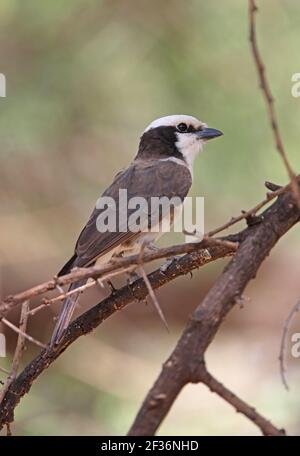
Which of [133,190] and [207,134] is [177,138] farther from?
[133,190]

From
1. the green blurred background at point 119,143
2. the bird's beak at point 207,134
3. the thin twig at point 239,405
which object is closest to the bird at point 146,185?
the bird's beak at point 207,134

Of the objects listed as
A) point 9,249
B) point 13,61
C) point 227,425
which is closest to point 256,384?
point 227,425

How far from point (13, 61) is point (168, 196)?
10.5 ft

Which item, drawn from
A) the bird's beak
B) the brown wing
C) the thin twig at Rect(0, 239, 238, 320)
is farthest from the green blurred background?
the thin twig at Rect(0, 239, 238, 320)

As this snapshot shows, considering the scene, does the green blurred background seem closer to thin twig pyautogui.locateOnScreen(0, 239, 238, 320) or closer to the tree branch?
the tree branch

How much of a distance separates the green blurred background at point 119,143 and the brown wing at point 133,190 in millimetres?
1877

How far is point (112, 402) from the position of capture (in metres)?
6.07

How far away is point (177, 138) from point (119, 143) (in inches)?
96.9

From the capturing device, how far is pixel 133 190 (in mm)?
4035

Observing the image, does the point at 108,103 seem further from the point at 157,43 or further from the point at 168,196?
the point at 168,196

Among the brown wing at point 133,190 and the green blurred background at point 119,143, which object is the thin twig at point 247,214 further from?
the green blurred background at point 119,143

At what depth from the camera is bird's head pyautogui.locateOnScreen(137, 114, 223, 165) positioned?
4520 millimetres

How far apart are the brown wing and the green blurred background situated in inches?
73.9

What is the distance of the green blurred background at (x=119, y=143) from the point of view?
6.11 m
